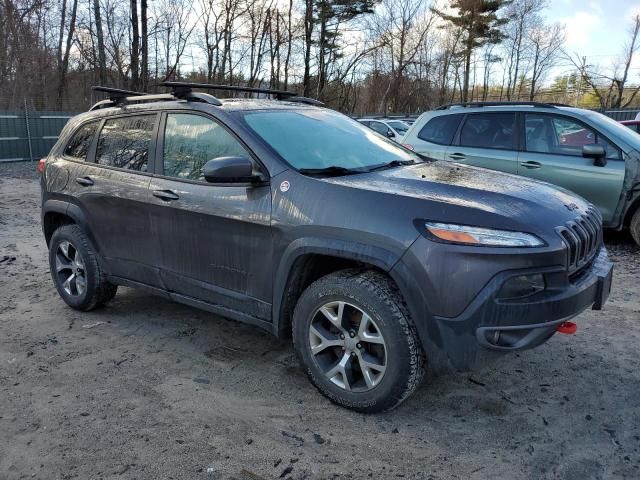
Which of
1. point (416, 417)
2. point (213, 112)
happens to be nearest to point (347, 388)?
point (416, 417)

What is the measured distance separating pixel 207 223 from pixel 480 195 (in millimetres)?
1706

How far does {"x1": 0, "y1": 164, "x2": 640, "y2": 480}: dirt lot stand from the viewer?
262 cm

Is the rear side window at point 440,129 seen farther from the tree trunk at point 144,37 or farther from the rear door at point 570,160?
the tree trunk at point 144,37

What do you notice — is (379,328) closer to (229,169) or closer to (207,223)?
(229,169)

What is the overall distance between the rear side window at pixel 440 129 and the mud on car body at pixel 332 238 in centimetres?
343

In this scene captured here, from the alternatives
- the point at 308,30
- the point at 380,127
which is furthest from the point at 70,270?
the point at 308,30

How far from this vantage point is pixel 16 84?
25781mm

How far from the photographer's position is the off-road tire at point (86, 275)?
4473 millimetres

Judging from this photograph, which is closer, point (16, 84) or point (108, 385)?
point (108, 385)

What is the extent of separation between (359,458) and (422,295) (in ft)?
2.81

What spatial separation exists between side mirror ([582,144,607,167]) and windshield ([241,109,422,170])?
322 cm

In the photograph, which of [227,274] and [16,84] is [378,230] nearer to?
[227,274]

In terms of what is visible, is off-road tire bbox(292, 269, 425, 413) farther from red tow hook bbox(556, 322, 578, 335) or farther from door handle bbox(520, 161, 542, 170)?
door handle bbox(520, 161, 542, 170)

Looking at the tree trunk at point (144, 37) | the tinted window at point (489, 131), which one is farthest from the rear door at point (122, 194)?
the tree trunk at point (144, 37)
